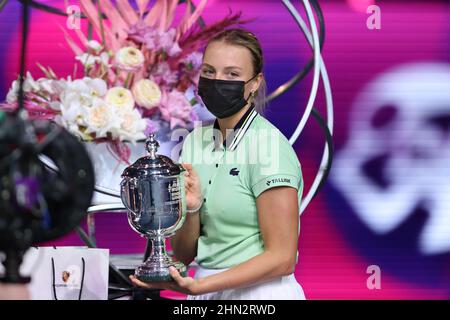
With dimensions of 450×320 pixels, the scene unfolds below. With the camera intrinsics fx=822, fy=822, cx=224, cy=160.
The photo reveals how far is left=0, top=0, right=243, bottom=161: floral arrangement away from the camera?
126 inches

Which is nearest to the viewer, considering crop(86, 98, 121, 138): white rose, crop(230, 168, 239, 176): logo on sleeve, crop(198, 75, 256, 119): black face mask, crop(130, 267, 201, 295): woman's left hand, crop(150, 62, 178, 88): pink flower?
crop(130, 267, 201, 295): woman's left hand

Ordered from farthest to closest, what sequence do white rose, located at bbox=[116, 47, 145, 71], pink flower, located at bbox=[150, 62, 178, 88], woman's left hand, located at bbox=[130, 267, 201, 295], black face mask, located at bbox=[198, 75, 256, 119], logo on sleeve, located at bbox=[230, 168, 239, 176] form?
pink flower, located at bbox=[150, 62, 178, 88] < white rose, located at bbox=[116, 47, 145, 71] < black face mask, located at bbox=[198, 75, 256, 119] < logo on sleeve, located at bbox=[230, 168, 239, 176] < woman's left hand, located at bbox=[130, 267, 201, 295]

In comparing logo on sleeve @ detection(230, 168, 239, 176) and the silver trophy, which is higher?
logo on sleeve @ detection(230, 168, 239, 176)

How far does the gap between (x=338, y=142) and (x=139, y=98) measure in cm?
129

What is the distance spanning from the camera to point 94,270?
328cm

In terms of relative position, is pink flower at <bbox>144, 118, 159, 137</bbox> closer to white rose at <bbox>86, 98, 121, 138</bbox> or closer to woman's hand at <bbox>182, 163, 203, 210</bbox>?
white rose at <bbox>86, 98, 121, 138</bbox>

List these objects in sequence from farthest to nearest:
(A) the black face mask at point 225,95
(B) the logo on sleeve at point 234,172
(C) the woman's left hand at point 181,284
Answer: (A) the black face mask at point 225,95
(B) the logo on sleeve at point 234,172
(C) the woman's left hand at point 181,284

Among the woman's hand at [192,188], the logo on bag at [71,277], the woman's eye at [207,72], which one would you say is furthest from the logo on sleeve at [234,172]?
the logo on bag at [71,277]

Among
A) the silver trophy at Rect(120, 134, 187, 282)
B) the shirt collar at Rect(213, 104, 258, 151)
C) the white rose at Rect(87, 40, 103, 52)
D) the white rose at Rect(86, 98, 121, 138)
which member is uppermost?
the white rose at Rect(87, 40, 103, 52)

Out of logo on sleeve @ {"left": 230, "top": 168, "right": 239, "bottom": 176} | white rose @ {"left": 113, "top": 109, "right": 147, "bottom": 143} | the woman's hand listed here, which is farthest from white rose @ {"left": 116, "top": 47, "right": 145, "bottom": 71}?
logo on sleeve @ {"left": 230, "top": 168, "right": 239, "bottom": 176}

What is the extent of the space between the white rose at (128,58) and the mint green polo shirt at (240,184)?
33.1 inches

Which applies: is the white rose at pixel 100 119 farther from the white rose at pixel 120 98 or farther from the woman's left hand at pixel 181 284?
the woman's left hand at pixel 181 284

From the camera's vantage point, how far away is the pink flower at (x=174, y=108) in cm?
342
